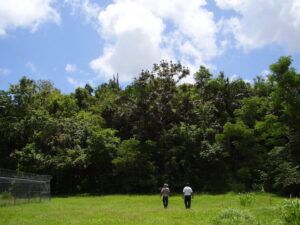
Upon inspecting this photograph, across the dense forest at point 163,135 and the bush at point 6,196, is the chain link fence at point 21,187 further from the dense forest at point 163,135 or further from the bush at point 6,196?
the dense forest at point 163,135

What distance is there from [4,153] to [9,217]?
82.7ft

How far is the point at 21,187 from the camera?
21.8 m

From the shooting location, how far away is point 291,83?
28.5 meters

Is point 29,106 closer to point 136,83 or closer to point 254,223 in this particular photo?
point 136,83

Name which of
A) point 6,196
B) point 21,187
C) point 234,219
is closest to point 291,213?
point 234,219

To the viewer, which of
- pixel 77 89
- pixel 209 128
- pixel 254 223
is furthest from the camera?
pixel 77 89

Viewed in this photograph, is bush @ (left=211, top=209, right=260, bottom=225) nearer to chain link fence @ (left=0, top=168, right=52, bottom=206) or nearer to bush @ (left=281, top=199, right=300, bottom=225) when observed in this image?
bush @ (left=281, top=199, right=300, bottom=225)

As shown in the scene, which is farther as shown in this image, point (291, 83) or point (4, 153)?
point (4, 153)

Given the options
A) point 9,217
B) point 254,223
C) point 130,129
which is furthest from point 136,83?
point 254,223

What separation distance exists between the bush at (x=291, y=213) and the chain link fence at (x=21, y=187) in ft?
52.4

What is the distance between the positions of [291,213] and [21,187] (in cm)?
1823

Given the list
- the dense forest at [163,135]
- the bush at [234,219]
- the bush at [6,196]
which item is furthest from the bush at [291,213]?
the dense forest at [163,135]

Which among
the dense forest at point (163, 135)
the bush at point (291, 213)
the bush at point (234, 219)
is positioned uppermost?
the dense forest at point (163, 135)

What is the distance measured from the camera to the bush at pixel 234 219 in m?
10.1
